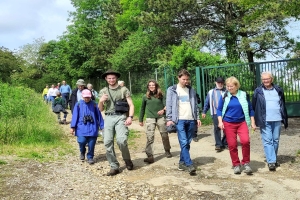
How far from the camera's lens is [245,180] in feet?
19.4

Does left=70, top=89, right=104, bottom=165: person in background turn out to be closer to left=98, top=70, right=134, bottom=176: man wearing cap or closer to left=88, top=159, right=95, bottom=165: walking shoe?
left=88, top=159, right=95, bottom=165: walking shoe

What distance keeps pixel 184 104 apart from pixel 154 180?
1.45m

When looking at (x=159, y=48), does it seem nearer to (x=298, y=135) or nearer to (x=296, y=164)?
(x=298, y=135)

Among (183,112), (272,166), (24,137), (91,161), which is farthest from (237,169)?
(24,137)

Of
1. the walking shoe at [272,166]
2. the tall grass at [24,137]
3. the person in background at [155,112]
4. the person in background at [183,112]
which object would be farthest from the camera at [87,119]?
the walking shoe at [272,166]

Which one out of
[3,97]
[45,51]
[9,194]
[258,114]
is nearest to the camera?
[9,194]

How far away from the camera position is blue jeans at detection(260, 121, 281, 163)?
6543 mm

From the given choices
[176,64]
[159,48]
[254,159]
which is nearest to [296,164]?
[254,159]

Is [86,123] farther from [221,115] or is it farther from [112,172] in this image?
[221,115]

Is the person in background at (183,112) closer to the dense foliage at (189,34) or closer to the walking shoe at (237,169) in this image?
the walking shoe at (237,169)

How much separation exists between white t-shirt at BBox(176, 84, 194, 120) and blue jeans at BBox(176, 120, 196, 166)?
90 mm

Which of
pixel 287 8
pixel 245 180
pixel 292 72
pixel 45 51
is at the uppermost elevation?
pixel 45 51

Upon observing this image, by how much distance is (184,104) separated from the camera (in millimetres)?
6562

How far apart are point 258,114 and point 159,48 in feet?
58.8
